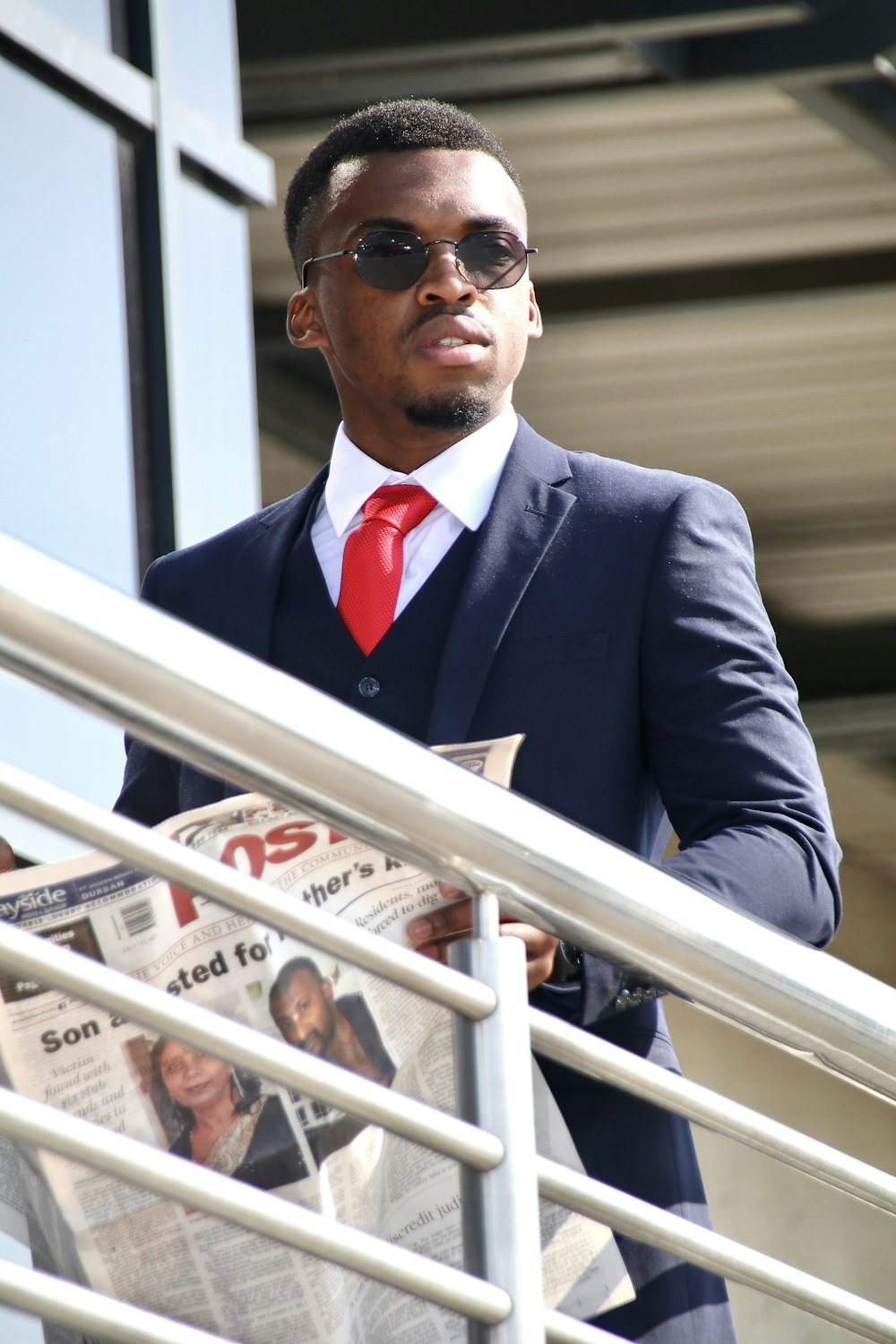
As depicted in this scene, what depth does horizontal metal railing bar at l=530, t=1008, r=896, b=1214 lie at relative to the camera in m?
1.30

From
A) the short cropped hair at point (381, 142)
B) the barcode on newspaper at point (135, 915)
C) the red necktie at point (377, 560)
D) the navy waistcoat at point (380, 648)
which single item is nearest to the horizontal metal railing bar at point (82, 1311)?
the barcode on newspaper at point (135, 915)

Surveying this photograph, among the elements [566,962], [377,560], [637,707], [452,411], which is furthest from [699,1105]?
[452,411]

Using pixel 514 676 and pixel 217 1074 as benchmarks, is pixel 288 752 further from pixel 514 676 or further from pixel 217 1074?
pixel 514 676

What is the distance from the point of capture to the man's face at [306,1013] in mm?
1357

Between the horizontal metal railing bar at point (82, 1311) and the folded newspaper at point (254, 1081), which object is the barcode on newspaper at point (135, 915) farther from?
the horizontal metal railing bar at point (82, 1311)

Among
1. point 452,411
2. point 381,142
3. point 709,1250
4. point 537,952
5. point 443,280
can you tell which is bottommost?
point 709,1250

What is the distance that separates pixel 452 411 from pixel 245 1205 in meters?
1.16

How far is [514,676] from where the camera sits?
186 cm

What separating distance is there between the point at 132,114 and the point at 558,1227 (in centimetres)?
262

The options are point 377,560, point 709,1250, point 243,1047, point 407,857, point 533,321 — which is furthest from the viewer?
point 533,321

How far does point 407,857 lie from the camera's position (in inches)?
48.2

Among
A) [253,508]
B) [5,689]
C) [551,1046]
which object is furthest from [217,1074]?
[253,508]

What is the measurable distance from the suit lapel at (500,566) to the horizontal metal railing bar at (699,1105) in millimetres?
508

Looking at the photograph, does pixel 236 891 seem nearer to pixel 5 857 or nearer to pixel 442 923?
→ pixel 442 923
